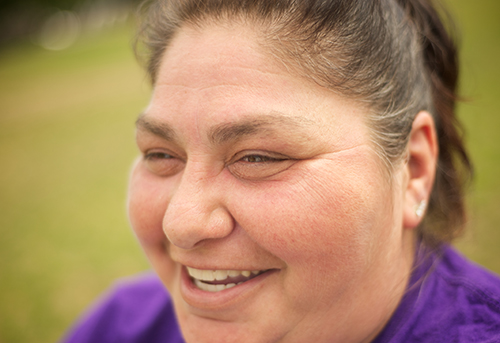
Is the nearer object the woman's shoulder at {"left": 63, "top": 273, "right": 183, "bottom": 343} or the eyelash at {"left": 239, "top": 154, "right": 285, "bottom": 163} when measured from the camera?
the eyelash at {"left": 239, "top": 154, "right": 285, "bottom": 163}

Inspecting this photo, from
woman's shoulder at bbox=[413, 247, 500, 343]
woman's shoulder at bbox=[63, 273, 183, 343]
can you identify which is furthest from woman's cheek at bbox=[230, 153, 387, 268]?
A: woman's shoulder at bbox=[63, 273, 183, 343]

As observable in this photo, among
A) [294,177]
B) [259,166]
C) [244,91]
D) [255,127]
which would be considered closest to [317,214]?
[294,177]

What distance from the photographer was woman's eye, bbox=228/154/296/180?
1347 millimetres

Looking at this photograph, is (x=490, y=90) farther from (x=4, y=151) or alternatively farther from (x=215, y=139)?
(x=4, y=151)

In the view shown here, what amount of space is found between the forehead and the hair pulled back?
0.05m

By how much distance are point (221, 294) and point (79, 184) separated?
780cm

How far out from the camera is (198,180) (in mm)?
1398

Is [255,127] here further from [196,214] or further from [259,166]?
[196,214]

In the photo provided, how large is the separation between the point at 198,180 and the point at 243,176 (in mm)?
177

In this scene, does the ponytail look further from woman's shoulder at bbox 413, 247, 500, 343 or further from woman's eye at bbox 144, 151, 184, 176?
woman's eye at bbox 144, 151, 184, 176

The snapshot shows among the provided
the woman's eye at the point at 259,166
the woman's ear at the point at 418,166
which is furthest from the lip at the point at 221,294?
the woman's ear at the point at 418,166

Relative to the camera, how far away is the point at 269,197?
4.31ft

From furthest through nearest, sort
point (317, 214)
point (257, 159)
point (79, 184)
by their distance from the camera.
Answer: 1. point (79, 184)
2. point (257, 159)
3. point (317, 214)

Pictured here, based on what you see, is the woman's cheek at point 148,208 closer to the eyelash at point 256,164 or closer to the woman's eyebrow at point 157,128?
the woman's eyebrow at point 157,128
